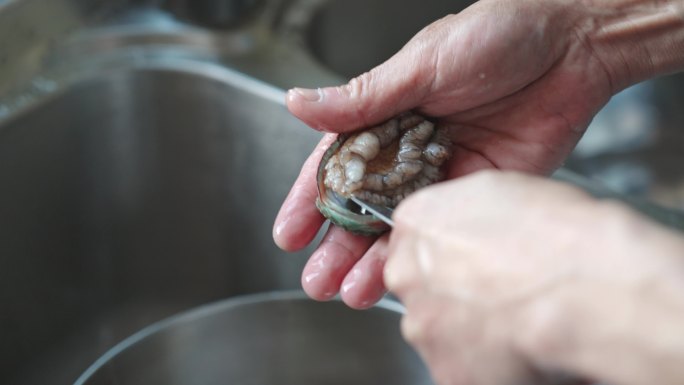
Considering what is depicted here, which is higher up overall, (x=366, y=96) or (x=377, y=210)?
(x=366, y=96)

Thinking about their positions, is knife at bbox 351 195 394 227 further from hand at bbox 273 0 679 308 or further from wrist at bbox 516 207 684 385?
wrist at bbox 516 207 684 385

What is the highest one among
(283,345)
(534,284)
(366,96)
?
(366,96)

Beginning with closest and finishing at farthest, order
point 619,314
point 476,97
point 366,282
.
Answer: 1. point 619,314
2. point 366,282
3. point 476,97

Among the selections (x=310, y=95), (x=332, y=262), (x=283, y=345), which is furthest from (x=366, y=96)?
(x=283, y=345)

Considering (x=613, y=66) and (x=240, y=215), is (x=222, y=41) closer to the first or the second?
(x=240, y=215)

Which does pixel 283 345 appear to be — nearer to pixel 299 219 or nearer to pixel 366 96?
pixel 299 219

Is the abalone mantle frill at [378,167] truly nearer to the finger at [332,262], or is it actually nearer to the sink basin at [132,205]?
the finger at [332,262]

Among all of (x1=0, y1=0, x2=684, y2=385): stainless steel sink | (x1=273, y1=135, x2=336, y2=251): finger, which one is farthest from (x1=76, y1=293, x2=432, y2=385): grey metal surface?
(x1=0, y1=0, x2=684, y2=385): stainless steel sink
